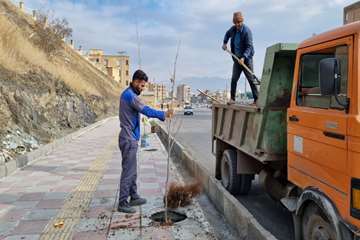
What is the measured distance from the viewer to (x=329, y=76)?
124 inches

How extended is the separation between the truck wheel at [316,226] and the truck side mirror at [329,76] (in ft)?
3.67

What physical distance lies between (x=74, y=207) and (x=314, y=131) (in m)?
3.89

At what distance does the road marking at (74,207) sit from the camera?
4856mm

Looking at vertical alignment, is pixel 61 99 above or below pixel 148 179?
above

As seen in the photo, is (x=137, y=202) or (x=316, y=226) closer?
(x=316, y=226)

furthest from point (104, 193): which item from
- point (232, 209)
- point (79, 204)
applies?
point (232, 209)

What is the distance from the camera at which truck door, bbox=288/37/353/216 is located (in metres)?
3.20

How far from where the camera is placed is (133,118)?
5637mm

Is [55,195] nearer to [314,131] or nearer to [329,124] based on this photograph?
[314,131]

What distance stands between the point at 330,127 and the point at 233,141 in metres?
3.09

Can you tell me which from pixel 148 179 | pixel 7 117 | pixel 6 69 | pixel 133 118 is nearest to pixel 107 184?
pixel 148 179

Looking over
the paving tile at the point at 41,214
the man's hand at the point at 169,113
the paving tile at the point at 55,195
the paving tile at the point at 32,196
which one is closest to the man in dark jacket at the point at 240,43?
the man's hand at the point at 169,113

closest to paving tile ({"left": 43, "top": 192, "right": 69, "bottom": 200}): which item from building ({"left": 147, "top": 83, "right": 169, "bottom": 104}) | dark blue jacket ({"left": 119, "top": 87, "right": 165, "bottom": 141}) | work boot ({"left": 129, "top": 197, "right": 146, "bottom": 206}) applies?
work boot ({"left": 129, "top": 197, "right": 146, "bottom": 206})

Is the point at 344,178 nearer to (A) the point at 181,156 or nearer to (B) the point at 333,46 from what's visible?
(B) the point at 333,46
